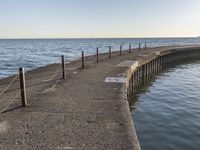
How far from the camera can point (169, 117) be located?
10102 millimetres

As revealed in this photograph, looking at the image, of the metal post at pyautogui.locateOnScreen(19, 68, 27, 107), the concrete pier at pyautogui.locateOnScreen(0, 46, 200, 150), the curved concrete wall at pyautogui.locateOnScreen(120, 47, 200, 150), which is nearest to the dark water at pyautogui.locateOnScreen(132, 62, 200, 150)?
the curved concrete wall at pyautogui.locateOnScreen(120, 47, 200, 150)

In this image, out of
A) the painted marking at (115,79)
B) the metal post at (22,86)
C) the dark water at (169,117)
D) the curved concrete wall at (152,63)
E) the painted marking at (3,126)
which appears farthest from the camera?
the curved concrete wall at (152,63)

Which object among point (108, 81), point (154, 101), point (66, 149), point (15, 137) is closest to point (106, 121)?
point (66, 149)

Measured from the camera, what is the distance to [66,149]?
467 cm

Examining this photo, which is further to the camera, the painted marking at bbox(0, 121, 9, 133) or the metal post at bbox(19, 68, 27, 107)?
the metal post at bbox(19, 68, 27, 107)

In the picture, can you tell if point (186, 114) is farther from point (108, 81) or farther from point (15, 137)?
point (15, 137)

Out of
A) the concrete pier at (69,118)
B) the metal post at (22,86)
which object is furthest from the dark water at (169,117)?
the metal post at (22,86)

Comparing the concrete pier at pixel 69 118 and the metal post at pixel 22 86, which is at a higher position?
the metal post at pixel 22 86

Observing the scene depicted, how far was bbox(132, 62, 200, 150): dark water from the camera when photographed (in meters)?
7.55

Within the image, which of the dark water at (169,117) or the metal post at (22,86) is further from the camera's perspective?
the dark water at (169,117)

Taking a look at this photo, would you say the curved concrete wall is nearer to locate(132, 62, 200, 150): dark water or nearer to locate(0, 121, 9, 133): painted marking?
locate(132, 62, 200, 150): dark water

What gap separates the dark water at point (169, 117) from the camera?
7.55m

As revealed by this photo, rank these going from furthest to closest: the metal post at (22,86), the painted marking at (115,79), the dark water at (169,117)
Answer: the painted marking at (115,79)
the dark water at (169,117)
the metal post at (22,86)

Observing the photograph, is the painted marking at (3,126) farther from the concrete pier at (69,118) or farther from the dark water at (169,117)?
the dark water at (169,117)
